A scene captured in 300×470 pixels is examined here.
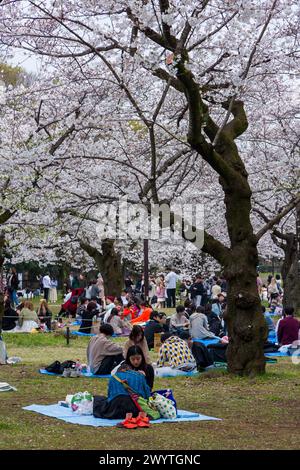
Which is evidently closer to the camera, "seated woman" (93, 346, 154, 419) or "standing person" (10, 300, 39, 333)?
"seated woman" (93, 346, 154, 419)

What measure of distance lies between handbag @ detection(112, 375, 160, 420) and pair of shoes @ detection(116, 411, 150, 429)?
0.20 metres

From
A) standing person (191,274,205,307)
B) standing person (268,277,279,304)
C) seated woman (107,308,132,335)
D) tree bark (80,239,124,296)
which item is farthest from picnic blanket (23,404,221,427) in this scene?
standing person (268,277,279,304)

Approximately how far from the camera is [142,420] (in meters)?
8.85

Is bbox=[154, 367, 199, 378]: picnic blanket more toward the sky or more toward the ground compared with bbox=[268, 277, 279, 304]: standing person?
more toward the ground

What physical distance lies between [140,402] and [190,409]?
125 centimetres

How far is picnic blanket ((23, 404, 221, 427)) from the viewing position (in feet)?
29.7

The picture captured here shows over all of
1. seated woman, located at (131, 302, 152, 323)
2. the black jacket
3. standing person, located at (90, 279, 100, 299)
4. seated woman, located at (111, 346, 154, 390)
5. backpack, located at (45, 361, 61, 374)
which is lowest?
backpack, located at (45, 361, 61, 374)

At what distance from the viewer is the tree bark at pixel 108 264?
2605 cm

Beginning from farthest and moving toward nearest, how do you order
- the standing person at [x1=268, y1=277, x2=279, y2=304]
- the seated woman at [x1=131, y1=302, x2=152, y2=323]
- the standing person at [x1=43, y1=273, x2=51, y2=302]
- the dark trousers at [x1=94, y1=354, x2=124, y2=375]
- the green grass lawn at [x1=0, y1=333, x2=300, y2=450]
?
the standing person at [x1=43, y1=273, x2=51, y2=302] → the standing person at [x1=268, y1=277, x2=279, y2=304] → the seated woman at [x1=131, y1=302, x2=152, y2=323] → the dark trousers at [x1=94, y1=354, x2=124, y2=375] → the green grass lawn at [x1=0, y1=333, x2=300, y2=450]

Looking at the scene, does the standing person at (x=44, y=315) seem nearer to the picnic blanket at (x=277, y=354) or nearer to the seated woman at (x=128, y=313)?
the seated woman at (x=128, y=313)

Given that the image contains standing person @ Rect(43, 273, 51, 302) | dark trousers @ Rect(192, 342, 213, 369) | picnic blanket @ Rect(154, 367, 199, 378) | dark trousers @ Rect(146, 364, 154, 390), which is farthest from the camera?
standing person @ Rect(43, 273, 51, 302)

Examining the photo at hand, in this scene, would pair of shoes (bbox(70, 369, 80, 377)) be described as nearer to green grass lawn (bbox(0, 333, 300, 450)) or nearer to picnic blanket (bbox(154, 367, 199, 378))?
green grass lawn (bbox(0, 333, 300, 450))

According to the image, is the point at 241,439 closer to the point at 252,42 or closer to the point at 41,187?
the point at 252,42

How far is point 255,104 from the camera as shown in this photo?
1706 centimetres
